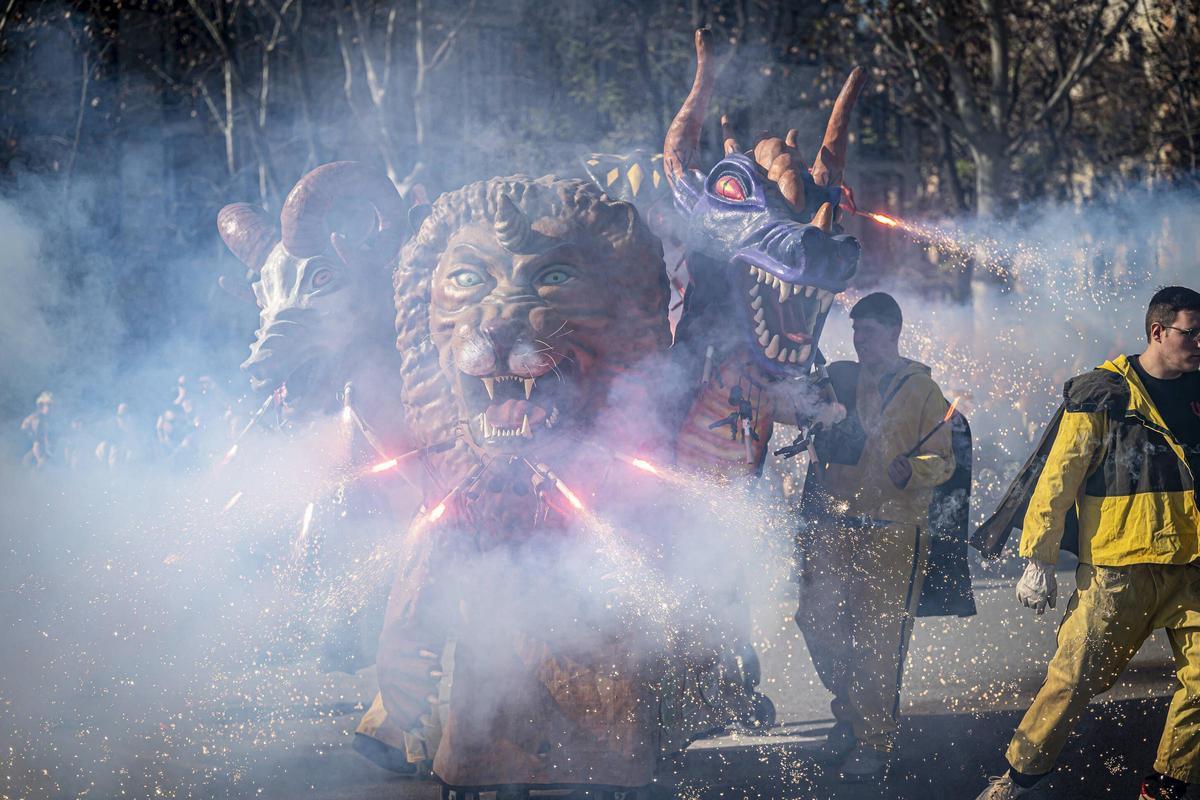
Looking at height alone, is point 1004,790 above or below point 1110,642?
below

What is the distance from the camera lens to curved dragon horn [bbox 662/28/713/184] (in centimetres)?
396

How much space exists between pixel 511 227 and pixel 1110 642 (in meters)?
2.16

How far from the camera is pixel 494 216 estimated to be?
11.8 feet

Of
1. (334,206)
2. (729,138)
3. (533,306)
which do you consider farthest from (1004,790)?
(334,206)

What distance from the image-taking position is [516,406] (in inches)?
138

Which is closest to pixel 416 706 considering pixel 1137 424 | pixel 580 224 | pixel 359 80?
pixel 580 224

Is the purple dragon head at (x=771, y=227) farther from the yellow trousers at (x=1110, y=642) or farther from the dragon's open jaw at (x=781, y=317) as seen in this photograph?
the yellow trousers at (x=1110, y=642)

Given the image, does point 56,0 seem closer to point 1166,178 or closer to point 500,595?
point 500,595

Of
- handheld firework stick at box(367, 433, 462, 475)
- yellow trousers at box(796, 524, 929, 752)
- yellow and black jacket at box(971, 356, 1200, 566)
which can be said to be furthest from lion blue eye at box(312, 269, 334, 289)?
yellow and black jacket at box(971, 356, 1200, 566)

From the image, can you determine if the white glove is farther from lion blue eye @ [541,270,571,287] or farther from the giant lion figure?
lion blue eye @ [541,270,571,287]

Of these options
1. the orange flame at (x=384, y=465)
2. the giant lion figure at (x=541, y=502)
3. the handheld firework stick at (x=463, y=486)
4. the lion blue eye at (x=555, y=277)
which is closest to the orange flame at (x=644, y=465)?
the giant lion figure at (x=541, y=502)

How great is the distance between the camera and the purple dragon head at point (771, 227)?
3.66m

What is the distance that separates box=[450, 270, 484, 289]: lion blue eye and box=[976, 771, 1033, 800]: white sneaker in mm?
2187

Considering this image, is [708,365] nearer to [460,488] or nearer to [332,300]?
[460,488]
